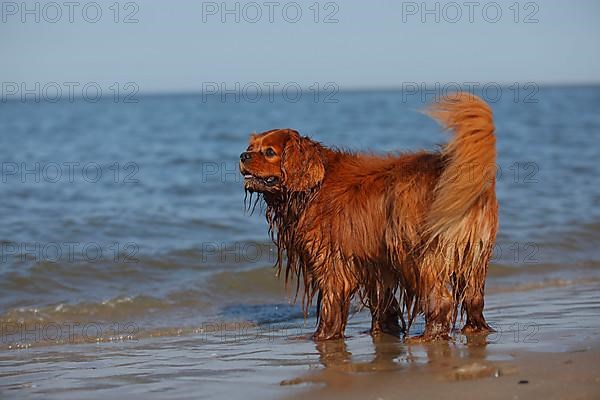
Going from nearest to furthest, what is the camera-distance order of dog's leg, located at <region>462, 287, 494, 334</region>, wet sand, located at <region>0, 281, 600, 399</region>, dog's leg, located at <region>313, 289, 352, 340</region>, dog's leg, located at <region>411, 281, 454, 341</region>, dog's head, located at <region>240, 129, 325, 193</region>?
wet sand, located at <region>0, 281, 600, 399</region> < dog's leg, located at <region>411, 281, 454, 341</region> < dog's leg, located at <region>462, 287, 494, 334</region> < dog's head, located at <region>240, 129, 325, 193</region> < dog's leg, located at <region>313, 289, 352, 340</region>

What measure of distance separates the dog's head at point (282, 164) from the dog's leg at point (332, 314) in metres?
0.75

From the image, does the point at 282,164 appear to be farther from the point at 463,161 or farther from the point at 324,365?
the point at 324,365

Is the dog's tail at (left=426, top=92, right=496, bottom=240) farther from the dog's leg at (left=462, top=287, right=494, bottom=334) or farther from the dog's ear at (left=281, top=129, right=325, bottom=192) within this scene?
Answer: the dog's ear at (left=281, top=129, right=325, bottom=192)

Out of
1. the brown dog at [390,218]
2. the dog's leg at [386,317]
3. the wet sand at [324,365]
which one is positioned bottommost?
the wet sand at [324,365]

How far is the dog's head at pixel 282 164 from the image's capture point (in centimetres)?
591

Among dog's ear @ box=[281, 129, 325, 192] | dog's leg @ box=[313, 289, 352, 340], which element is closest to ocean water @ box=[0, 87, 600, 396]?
dog's leg @ box=[313, 289, 352, 340]

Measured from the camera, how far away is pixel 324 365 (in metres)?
5.17

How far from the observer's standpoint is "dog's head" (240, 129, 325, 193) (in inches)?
233

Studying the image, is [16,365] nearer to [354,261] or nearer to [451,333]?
[354,261]

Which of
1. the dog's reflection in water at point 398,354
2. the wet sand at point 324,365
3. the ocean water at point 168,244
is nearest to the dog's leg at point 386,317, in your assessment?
the wet sand at point 324,365

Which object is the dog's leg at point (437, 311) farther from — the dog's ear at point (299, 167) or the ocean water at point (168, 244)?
the dog's ear at point (299, 167)

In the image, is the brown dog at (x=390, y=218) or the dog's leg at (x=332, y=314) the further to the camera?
the dog's leg at (x=332, y=314)

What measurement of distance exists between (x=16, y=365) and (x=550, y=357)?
327cm

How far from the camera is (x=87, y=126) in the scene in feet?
117
